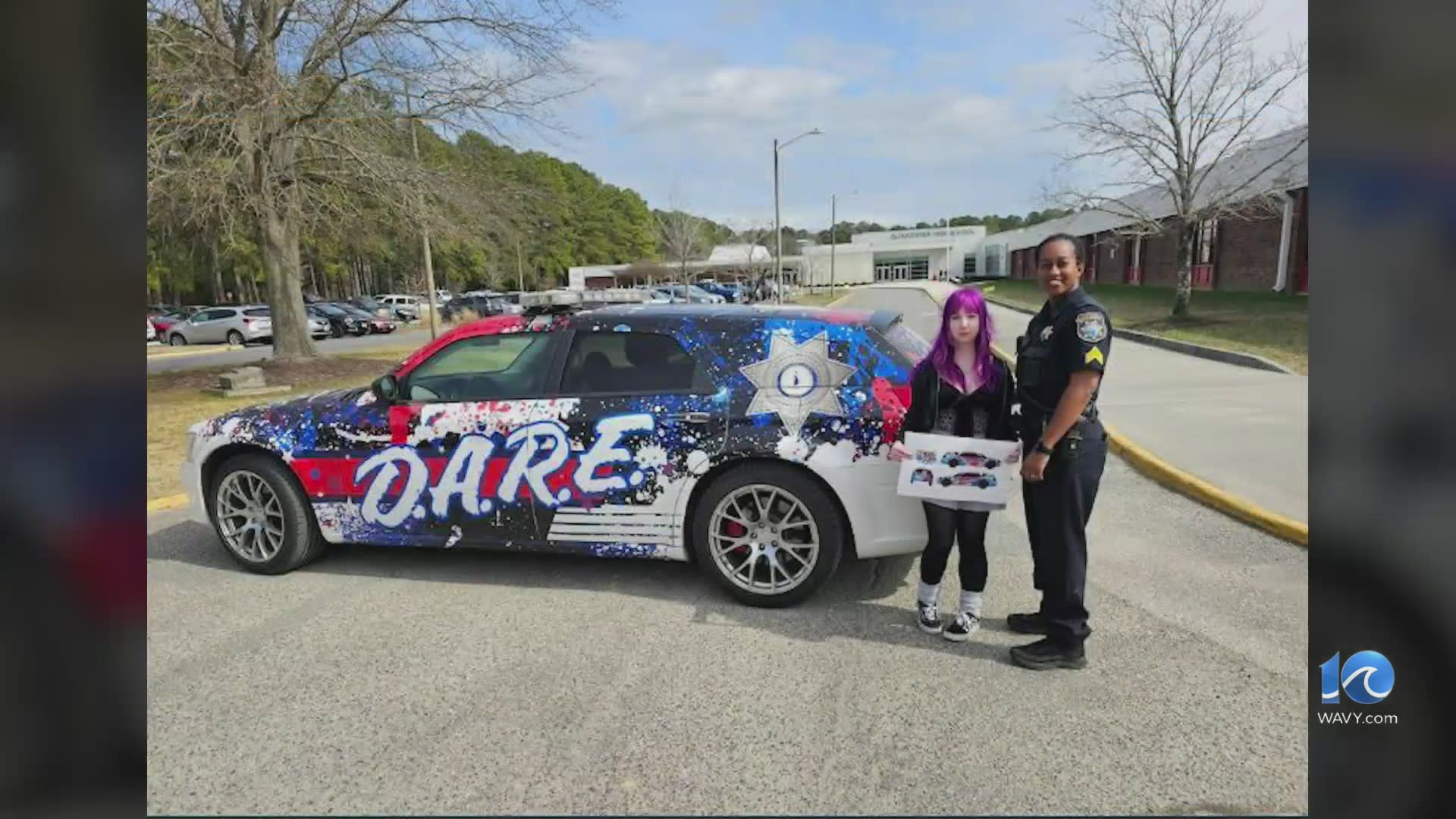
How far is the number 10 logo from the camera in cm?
263

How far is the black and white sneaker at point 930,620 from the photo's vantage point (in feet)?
11.5

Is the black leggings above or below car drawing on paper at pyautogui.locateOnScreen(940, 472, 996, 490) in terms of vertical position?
below

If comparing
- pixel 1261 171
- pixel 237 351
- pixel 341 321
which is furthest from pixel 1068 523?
pixel 341 321

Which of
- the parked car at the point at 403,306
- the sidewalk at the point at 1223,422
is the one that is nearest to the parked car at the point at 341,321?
the parked car at the point at 403,306

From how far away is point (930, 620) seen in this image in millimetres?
3520

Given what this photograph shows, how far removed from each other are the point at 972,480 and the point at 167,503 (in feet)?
19.6

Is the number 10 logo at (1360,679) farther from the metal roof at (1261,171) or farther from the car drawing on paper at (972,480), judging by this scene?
the metal roof at (1261,171)

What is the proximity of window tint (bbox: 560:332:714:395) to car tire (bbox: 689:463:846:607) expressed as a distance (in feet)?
1.73

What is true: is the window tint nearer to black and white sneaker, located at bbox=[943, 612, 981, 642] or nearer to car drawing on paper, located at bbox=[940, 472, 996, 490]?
car drawing on paper, located at bbox=[940, 472, 996, 490]

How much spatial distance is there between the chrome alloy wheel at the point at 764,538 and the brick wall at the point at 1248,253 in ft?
93.0

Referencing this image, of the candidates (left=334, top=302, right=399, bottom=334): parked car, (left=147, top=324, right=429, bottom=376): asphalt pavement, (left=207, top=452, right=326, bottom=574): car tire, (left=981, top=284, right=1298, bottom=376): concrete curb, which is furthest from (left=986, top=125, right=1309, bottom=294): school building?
(left=334, top=302, right=399, bottom=334): parked car

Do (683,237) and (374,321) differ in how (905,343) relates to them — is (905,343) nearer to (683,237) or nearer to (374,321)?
(374,321)

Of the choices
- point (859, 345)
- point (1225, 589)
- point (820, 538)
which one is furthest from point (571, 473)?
point (1225, 589)

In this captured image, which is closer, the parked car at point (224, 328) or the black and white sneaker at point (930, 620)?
the black and white sneaker at point (930, 620)
